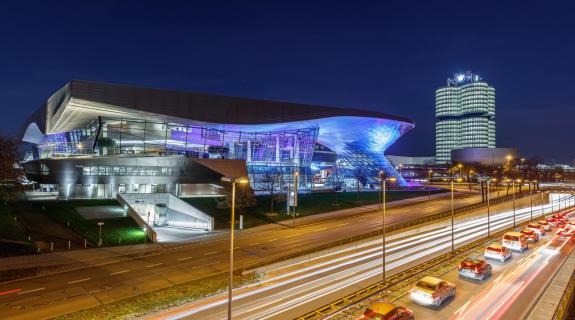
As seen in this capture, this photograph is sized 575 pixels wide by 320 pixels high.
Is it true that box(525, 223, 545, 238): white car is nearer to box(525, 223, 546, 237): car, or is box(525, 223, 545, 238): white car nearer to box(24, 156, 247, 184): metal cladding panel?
box(525, 223, 546, 237): car

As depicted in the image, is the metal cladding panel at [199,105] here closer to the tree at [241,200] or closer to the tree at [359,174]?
the tree at [241,200]

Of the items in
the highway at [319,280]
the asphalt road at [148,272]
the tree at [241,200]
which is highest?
the tree at [241,200]

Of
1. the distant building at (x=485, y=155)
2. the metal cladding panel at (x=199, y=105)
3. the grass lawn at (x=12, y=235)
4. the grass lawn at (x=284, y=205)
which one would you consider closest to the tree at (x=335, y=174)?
the grass lawn at (x=284, y=205)

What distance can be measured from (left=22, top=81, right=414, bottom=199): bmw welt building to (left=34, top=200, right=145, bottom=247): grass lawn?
707 centimetres

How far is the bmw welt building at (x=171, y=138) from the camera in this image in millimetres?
45969

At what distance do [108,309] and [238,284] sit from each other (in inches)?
250

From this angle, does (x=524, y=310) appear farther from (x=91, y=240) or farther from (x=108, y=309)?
(x=91, y=240)

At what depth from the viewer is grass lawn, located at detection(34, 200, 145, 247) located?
31209mm

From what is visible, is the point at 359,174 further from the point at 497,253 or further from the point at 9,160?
the point at 9,160

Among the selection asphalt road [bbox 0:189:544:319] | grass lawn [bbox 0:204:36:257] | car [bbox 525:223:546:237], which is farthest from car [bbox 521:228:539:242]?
grass lawn [bbox 0:204:36:257]

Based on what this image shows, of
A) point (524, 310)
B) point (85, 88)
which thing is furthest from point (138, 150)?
point (524, 310)

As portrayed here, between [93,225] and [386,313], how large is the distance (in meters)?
31.7

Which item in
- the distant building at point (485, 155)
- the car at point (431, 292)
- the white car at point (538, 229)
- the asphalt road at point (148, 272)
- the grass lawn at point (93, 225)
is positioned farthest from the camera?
the distant building at point (485, 155)

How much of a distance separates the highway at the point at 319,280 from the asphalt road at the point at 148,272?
177 inches
